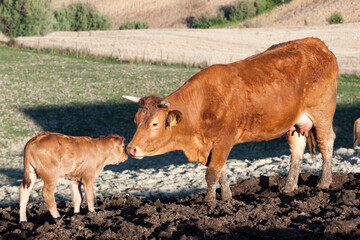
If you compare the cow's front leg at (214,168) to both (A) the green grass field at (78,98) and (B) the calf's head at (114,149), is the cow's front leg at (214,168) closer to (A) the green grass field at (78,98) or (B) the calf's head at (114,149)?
(B) the calf's head at (114,149)

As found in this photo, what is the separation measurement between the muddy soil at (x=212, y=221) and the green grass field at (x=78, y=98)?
27.0 feet

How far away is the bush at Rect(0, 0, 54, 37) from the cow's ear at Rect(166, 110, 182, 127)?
5454cm

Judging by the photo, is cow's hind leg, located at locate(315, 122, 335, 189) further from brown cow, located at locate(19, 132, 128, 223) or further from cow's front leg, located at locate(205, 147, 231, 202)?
brown cow, located at locate(19, 132, 128, 223)

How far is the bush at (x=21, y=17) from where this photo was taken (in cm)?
5953

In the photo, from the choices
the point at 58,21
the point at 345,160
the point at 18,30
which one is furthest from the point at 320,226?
the point at 58,21

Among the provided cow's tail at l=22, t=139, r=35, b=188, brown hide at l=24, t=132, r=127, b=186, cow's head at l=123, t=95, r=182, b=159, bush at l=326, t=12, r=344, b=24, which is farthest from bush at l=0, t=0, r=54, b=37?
cow's head at l=123, t=95, r=182, b=159

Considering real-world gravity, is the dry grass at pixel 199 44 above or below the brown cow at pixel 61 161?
below

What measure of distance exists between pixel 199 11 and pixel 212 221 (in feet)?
253

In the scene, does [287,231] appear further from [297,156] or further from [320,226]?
[297,156]

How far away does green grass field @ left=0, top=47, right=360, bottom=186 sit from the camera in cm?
Answer: 2109

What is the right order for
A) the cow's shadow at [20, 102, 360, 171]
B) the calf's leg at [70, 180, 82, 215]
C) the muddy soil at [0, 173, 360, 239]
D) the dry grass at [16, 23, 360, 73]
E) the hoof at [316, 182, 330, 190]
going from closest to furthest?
1. the muddy soil at [0, 173, 360, 239]
2. the calf's leg at [70, 180, 82, 215]
3. the hoof at [316, 182, 330, 190]
4. the cow's shadow at [20, 102, 360, 171]
5. the dry grass at [16, 23, 360, 73]

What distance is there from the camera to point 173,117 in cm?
838

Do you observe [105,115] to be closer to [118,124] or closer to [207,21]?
[118,124]

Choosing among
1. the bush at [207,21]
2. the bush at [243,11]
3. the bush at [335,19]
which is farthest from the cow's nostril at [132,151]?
the bush at [243,11]
